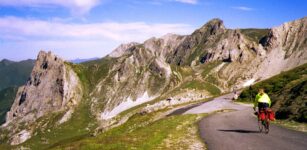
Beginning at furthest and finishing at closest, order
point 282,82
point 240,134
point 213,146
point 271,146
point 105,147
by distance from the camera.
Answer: point 282,82, point 240,134, point 105,147, point 213,146, point 271,146

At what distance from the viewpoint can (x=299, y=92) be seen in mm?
50750

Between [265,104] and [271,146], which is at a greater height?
[265,104]

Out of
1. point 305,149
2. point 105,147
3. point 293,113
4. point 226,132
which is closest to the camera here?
point 305,149

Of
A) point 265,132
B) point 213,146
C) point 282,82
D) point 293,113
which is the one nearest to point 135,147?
point 213,146

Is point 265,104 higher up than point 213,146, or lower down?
higher up

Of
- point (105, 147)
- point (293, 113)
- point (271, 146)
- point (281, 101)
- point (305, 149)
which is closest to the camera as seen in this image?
point (305, 149)

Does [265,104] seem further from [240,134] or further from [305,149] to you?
[305,149]

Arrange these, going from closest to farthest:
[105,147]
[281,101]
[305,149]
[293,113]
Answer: [305,149] → [105,147] → [293,113] → [281,101]

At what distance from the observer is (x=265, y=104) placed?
102 ft

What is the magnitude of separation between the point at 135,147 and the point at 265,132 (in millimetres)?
11731

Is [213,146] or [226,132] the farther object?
[226,132]

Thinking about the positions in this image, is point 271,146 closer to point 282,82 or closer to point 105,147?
point 105,147

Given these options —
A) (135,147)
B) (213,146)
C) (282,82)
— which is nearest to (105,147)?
(135,147)

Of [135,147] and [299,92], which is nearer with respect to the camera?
[135,147]
